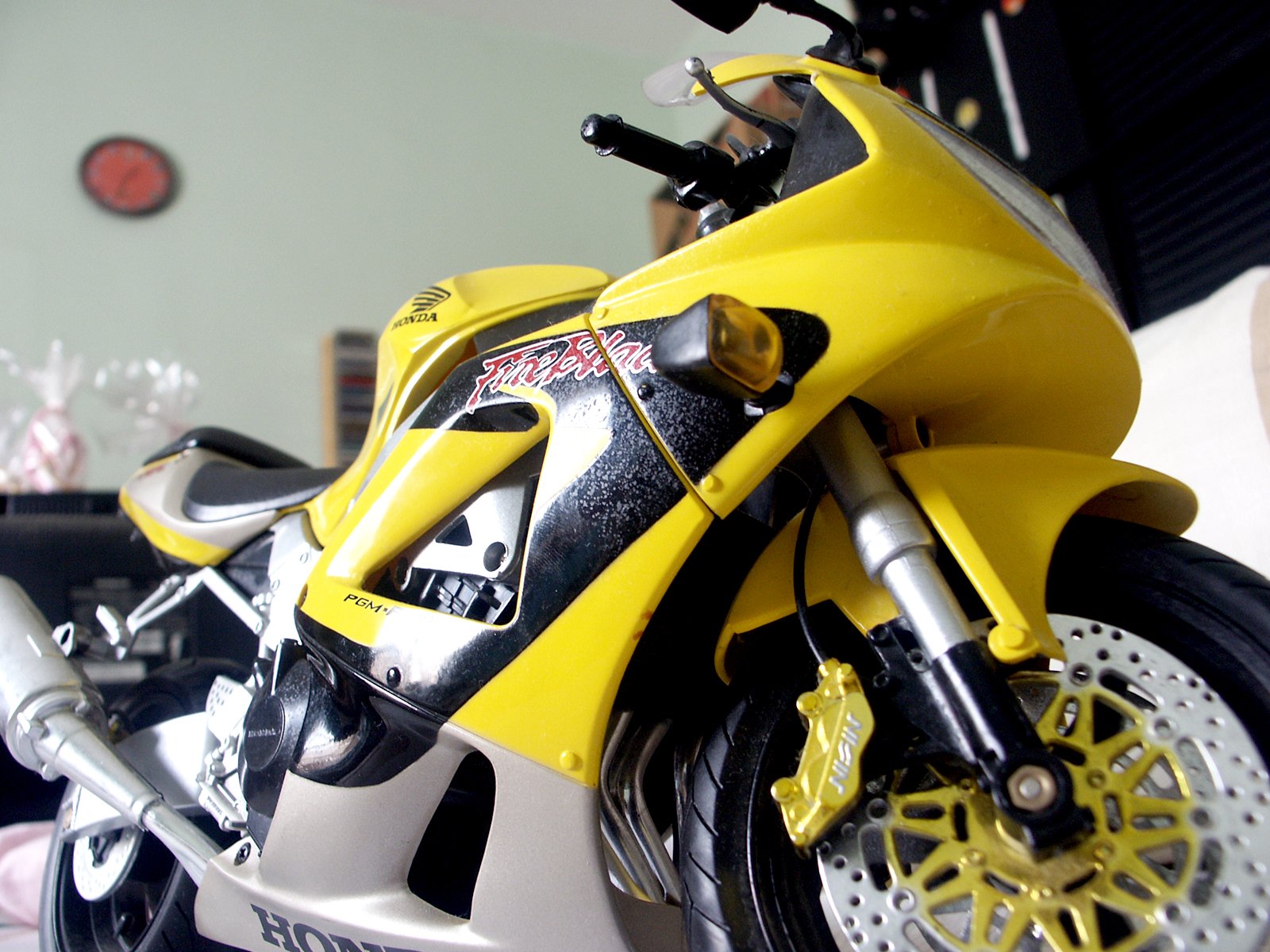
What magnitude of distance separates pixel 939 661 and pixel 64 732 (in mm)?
797

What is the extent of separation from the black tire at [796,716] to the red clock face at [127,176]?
8.78 feet

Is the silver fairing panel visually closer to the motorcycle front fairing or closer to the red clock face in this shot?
the motorcycle front fairing

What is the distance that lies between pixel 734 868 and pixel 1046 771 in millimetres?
192

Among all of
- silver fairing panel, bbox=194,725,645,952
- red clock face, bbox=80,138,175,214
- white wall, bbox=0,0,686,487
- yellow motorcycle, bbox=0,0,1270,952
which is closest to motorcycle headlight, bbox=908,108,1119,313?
yellow motorcycle, bbox=0,0,1270,952

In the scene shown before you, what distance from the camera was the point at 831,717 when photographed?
48cm

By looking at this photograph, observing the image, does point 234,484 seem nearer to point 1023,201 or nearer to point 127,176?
point 1023,201

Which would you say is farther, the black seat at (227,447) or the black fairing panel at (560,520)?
the black seat at (227,447)

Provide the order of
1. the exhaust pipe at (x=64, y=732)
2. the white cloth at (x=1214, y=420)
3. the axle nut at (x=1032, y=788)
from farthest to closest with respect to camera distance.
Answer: the white cloth at (x=1214, y=420)
the exhaust pipe at (x=64, y=732)
the axle nut at (x=1032, y=788)

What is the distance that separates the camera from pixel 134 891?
0.97 m

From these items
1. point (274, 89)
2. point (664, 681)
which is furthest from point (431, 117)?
point (664, 681)

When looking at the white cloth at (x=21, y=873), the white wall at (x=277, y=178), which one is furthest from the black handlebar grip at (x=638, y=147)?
the white wall at (x=277, y=178)

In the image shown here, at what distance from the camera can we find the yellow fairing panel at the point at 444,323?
765 millimetres

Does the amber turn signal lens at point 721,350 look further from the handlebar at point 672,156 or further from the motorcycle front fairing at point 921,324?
the handlebar at point 672,156

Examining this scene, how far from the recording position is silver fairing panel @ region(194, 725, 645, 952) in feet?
1.76
